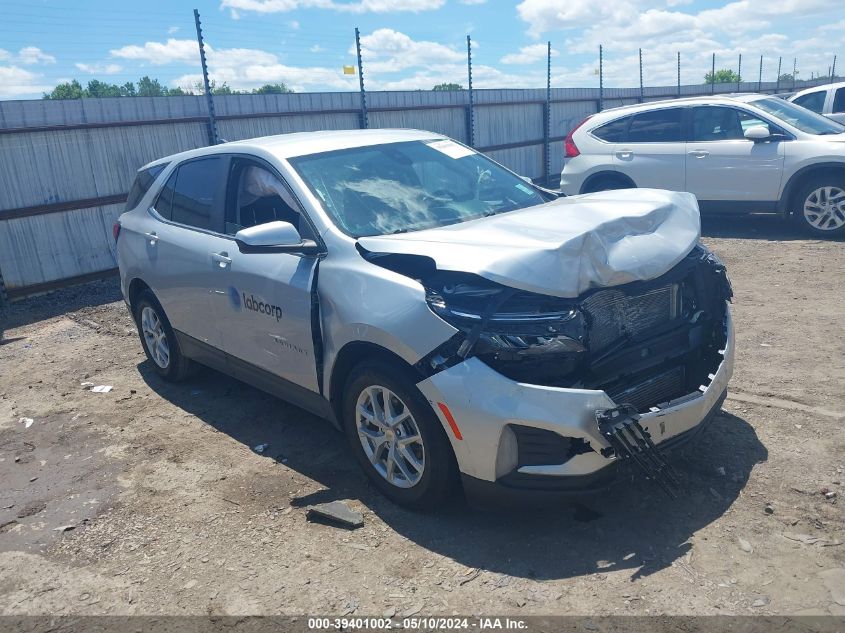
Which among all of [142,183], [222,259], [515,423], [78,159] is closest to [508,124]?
[78,159]

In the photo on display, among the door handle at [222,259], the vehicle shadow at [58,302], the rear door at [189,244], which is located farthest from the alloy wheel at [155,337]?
the vehicle shadow at [58,302]

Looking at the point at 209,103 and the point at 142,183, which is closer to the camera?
the point at 142,183

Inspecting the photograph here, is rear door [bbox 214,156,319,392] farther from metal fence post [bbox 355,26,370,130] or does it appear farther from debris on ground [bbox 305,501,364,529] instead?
metal fence post [bbox 355,26,370,130]

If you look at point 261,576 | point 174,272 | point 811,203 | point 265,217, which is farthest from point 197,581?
point 811,203

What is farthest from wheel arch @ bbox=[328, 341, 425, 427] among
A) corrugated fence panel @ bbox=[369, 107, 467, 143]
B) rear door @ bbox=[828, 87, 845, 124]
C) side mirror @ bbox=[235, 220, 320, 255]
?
rear door @ bbox=[828, 87, 845, 124]

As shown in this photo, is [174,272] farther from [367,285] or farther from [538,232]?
[538,232]

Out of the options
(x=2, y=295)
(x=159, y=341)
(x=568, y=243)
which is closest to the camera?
(x=568, y=243)

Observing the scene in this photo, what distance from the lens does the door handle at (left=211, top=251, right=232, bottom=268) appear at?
455cm

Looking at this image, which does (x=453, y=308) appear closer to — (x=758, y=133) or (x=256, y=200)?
(x=256, y=200)

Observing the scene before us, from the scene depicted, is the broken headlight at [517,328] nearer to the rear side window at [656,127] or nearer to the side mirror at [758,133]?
the side mirror at [758,133]

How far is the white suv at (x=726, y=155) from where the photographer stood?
9.16 meters

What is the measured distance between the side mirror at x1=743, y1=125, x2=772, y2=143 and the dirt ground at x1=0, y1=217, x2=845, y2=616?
4706mm

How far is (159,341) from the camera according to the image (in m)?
5.82

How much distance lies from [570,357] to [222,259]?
2.47 meters
